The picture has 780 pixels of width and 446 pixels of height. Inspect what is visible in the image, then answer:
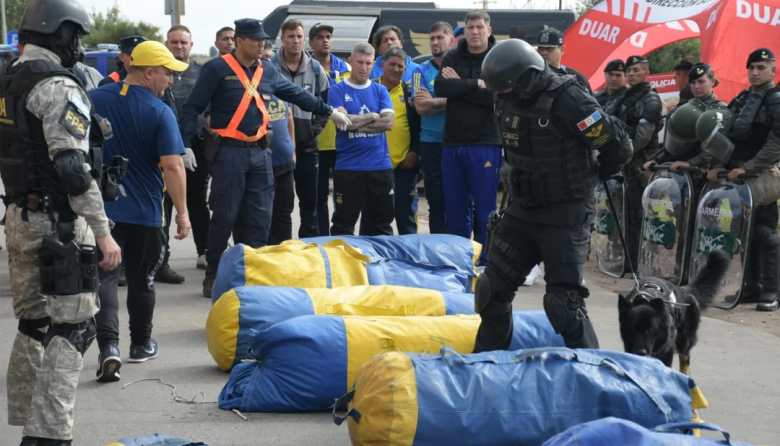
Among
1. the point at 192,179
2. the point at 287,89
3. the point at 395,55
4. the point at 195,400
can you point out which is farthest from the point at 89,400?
the point at 395,55

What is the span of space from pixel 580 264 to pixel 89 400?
2.77 meters

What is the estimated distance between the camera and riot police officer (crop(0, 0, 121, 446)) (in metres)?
4.12

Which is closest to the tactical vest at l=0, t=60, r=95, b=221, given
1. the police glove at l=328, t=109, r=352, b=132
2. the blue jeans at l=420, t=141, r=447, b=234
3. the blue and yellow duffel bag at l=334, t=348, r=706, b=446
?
the blue and yellow duffel bag at l=334, t=348, r=706, b=446

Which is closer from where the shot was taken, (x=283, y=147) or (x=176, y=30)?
(x=283, y=147)

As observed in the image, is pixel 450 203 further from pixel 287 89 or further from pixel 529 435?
pixel 529 435

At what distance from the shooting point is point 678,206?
866 cm

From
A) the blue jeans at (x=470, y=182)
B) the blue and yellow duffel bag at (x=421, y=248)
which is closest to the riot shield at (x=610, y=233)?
the blue jeans at (x=470, y=182)

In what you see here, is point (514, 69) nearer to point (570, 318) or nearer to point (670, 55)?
point (570, 318)

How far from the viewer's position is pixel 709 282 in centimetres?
583

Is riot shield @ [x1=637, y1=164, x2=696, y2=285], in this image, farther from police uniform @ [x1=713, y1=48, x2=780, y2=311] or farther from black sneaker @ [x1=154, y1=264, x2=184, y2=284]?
black sneaker @ [x1=154, y1=264, x2=184, y2=284]

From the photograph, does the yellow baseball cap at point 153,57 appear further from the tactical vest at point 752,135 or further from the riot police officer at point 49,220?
the tactical vest at point 752,135

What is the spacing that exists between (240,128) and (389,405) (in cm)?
386

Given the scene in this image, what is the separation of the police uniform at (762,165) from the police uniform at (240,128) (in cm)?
342

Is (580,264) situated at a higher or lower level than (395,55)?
lower
